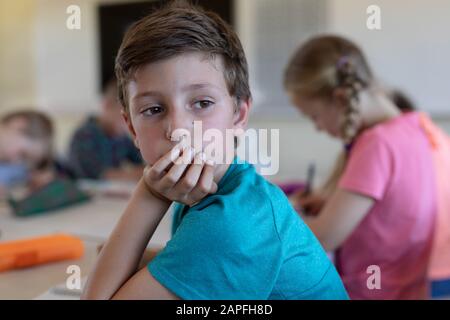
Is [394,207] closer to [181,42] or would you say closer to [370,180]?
[370,180]

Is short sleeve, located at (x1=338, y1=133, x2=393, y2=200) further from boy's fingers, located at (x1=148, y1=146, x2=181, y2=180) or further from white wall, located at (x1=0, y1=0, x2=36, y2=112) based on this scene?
white wall, located at (x1=0, y1=0, x2=36, y2=112)

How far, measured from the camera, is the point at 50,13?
2760mm

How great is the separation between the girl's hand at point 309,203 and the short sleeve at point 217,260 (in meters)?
0.63

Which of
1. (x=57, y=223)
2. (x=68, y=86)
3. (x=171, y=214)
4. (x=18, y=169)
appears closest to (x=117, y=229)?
(x=171, y=214)

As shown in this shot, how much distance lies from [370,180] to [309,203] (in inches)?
12.6

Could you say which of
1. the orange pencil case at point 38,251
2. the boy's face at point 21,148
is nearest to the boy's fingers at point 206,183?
the orange pencil case at point 38,251

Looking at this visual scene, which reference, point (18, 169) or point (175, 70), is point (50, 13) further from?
point (175, 70)

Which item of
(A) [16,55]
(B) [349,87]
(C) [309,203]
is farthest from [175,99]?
(A) [16,55]

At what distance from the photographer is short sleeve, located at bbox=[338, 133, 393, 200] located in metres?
0.77

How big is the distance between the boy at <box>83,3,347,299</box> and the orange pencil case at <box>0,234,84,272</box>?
0.96 feet

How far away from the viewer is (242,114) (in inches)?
19.1

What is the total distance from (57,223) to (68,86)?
206 centimetres

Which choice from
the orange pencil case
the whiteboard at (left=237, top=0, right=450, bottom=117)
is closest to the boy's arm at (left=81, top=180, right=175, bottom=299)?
the orange pencil case

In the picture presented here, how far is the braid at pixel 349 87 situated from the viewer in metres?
0.84
